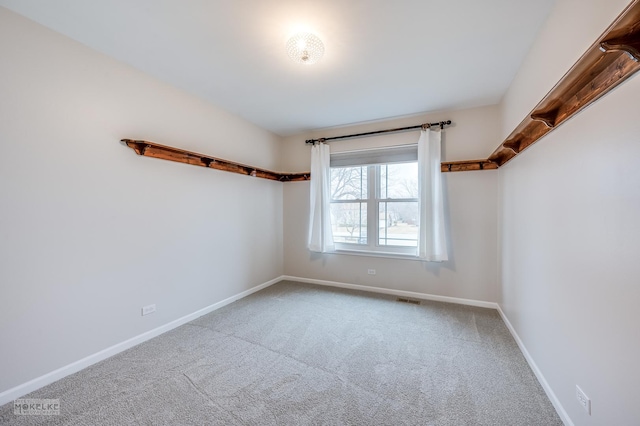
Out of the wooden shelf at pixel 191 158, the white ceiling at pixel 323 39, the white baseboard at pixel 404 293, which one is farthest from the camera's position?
the white baseboard at pixel 404 293

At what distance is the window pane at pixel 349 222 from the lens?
4.05 m

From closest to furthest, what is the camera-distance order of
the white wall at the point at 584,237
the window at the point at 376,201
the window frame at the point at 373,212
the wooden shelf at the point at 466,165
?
the white wall at the point at 584,237
the wooden shelf at the point at 466,165
the window at the point at 376,201
the window frame at the point at 373,212

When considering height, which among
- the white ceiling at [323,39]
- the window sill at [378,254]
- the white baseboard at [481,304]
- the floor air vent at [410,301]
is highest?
the white ceiling at [323,39]

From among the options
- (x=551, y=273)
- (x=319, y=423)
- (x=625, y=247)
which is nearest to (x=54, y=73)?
(x=319, y=423)

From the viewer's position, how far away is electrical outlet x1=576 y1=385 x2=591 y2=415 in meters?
1.26

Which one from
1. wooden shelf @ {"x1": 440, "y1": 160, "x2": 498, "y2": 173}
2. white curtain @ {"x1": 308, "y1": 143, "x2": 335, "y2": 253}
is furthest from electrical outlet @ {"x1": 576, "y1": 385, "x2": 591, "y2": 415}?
white curtain @ {"x1": 308, "y1": 143, "x2": 335, "y2": 253}

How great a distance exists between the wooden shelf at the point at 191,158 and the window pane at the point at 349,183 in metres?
0.54

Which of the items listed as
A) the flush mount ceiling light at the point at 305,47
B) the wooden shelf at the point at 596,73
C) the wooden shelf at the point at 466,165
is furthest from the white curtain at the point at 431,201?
the flush mount ceiling light at the point at 305,47

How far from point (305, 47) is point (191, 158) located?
5.89 feet

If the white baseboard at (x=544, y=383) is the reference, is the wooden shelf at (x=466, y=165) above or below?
above

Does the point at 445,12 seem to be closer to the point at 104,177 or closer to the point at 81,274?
the point at 104,177

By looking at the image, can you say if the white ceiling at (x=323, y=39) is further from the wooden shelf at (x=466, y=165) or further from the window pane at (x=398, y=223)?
the window pane at (x=398, y=223)

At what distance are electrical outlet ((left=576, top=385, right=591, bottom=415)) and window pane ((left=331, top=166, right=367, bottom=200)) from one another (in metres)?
3.02

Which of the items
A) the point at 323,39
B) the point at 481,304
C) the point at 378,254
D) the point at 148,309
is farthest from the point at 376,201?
the point at 148,309
